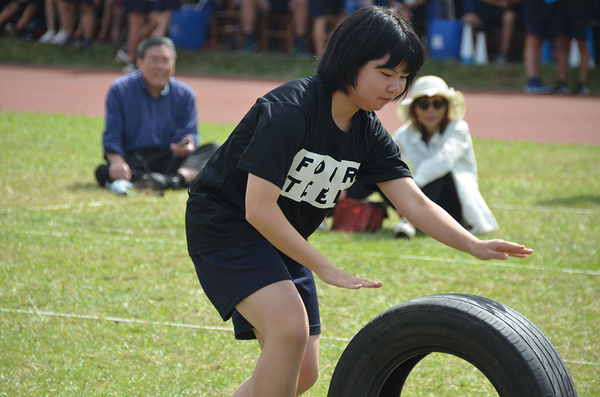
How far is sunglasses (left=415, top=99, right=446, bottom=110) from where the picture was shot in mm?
5086

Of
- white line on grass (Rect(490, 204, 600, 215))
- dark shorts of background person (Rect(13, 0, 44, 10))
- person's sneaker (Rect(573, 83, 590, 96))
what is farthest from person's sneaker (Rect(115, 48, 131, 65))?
white line on grass (Rect(490, 204, 600, 215))

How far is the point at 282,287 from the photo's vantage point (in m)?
1.98

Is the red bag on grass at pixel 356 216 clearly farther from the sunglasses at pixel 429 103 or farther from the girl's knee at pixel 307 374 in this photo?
the girl's knee at pixel 307 374

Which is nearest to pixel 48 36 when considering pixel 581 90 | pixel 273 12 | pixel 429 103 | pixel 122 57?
pixel 122 57

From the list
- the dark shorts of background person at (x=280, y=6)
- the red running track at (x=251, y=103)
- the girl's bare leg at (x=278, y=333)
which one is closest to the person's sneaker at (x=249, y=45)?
the dark shorts of background person at (x=280, y=6)

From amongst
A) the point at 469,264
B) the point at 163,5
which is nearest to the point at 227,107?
the point at 163,5

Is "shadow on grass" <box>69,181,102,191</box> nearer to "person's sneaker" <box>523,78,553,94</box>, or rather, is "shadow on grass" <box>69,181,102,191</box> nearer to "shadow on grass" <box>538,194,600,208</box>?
"shadow on grass" <box>538,194,600,208</box>

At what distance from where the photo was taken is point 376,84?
1991 mm

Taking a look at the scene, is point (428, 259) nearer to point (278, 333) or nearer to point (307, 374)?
point (307, 374)

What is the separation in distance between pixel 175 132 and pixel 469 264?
3156mm

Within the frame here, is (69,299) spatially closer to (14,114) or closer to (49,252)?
(49,252)

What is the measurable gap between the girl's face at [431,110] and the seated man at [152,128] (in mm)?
1952

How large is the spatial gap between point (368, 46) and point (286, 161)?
40 centimetres

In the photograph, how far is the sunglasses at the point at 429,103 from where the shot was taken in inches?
200
